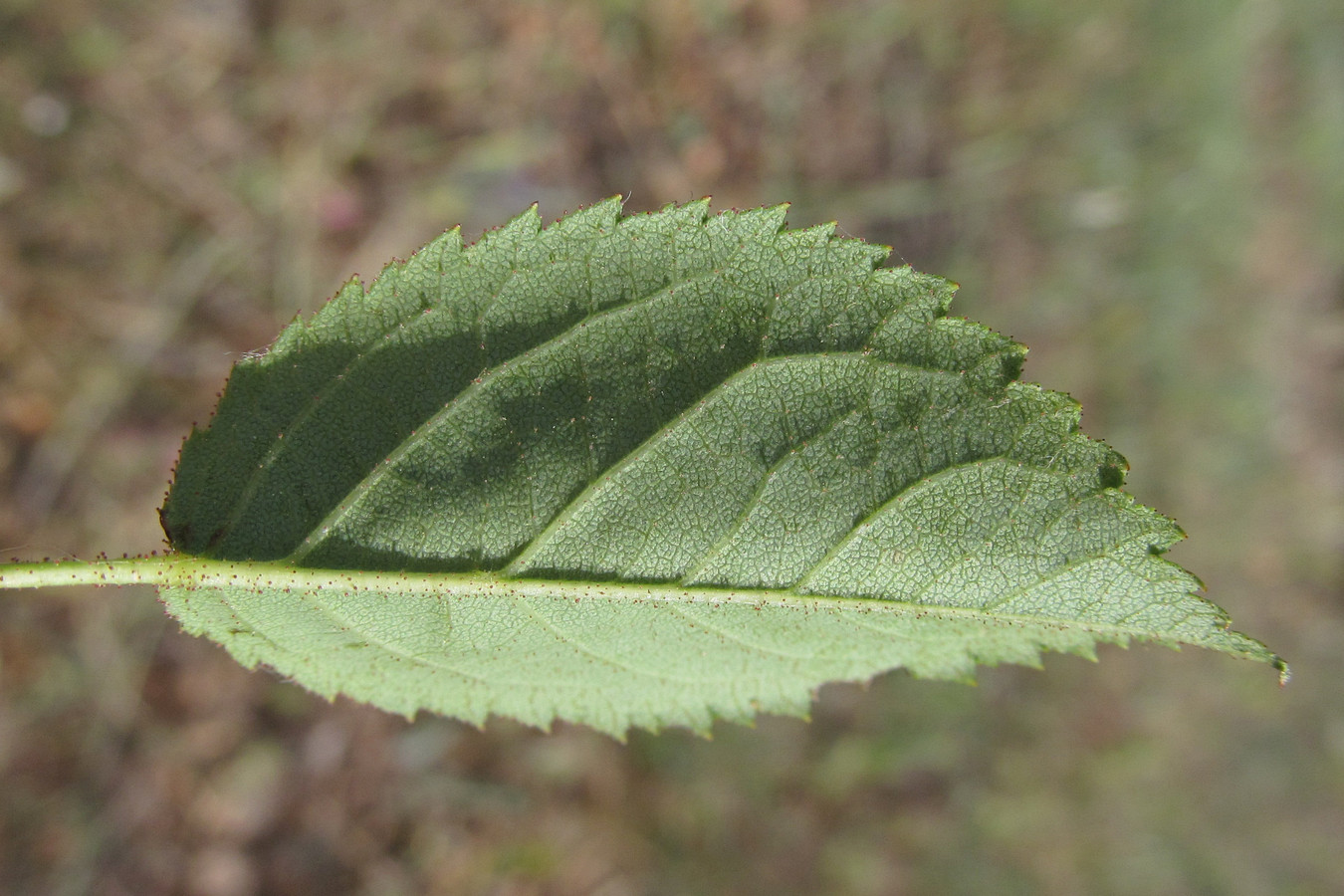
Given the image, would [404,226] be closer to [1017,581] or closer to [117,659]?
[117,659]

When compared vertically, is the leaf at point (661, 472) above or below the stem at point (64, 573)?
above

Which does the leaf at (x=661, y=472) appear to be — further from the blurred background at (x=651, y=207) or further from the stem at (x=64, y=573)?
the blurred background at (x=651, y=207)

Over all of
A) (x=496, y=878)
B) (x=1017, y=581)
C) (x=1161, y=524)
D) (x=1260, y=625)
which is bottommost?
(x=496, y=878)

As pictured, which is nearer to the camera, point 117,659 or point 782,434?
point 782,434

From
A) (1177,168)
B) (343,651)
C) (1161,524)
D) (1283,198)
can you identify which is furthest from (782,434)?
(1283,198)

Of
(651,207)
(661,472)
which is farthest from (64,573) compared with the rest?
(651,207)

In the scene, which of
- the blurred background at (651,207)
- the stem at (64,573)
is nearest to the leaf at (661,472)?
the stem at (64,573)

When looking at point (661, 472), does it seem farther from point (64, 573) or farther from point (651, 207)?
point (651, 207)

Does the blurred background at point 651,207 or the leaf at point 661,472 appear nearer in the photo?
the leaf at point 661,472
